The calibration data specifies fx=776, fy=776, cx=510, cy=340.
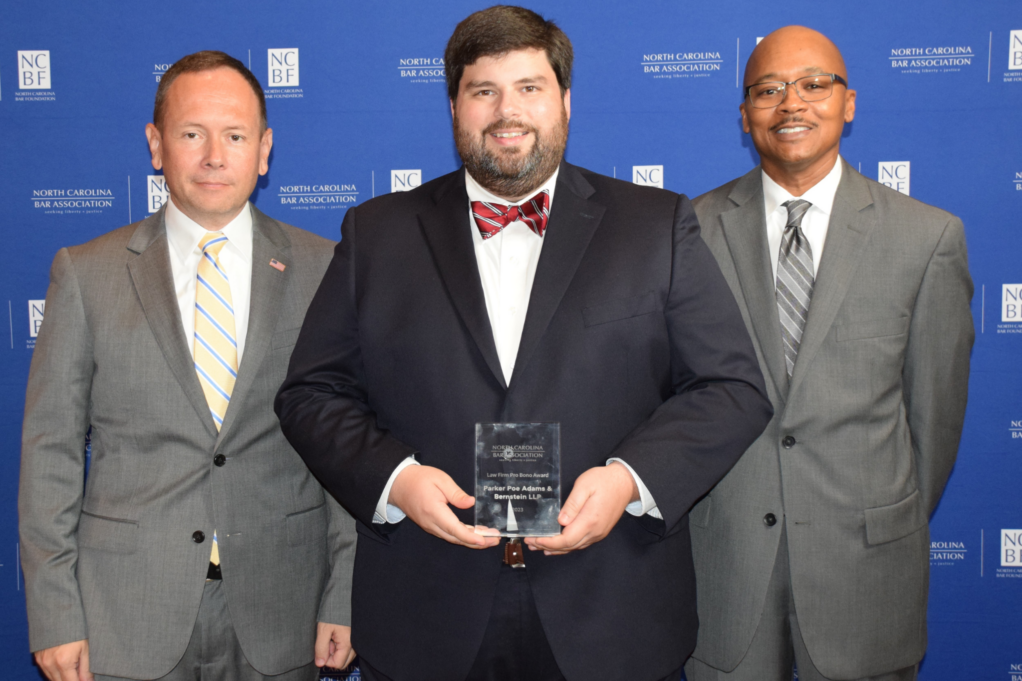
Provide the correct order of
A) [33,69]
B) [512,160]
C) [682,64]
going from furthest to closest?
[33,69] < [682,64] < [512,160]

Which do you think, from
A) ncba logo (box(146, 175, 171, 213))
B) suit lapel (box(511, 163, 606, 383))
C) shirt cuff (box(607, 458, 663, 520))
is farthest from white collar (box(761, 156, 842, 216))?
ncba logo (box(146, 175, 171, 213))

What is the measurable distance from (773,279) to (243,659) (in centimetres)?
186

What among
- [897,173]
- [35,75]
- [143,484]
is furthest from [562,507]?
[35,75]

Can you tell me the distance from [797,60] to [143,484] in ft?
7.54

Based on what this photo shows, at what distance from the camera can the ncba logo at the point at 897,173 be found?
347 centimetres

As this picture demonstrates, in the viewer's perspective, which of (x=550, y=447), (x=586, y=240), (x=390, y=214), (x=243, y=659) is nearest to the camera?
(x=550, y=447)

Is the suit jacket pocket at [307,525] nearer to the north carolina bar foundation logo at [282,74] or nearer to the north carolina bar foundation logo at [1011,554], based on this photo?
the north carolina bar foundation logo at [282,74]

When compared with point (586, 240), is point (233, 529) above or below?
below

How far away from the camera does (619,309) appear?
183 centimetres

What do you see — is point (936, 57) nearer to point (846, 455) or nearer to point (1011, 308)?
point (1011, 308)

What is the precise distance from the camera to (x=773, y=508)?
2182 mm

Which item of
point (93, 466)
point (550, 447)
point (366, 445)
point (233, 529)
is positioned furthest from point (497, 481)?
point (93, 466)

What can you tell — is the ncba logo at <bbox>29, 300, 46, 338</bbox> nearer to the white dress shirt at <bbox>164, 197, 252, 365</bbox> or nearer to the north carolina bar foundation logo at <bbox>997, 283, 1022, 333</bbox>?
the white dress shirt at <bbox>164, 197, 252, 365</bbox>

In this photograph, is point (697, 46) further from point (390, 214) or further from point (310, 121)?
point (390, 214)
